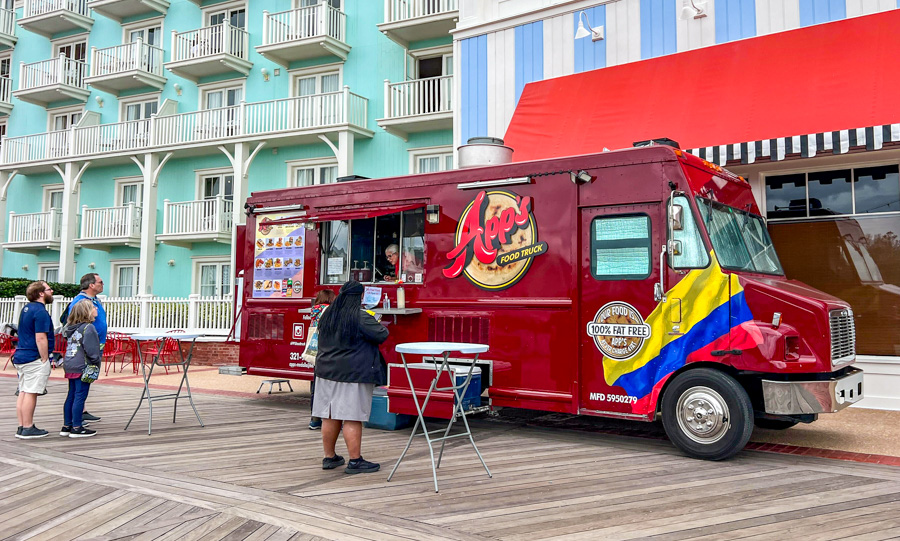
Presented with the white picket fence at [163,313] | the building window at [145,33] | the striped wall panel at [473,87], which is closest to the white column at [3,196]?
the white picket fence at [163,313]

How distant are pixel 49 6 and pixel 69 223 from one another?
793 centimetres

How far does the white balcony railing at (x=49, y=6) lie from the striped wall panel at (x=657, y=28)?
20847mm

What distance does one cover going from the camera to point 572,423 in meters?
8.67

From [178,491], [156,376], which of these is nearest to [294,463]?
[178,491]

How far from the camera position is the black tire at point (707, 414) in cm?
630

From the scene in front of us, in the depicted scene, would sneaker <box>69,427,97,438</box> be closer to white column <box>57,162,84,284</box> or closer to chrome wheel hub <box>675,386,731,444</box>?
chrome wheel hub <box>675,386,731,444</box>

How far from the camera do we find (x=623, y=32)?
12.2 meters

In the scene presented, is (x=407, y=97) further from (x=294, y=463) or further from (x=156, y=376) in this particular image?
(x=294, y=463)

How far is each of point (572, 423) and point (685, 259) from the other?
2939 mm

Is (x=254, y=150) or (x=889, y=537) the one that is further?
(x=254, y=150)

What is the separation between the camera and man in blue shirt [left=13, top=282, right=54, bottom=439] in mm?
7523

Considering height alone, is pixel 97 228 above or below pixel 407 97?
below

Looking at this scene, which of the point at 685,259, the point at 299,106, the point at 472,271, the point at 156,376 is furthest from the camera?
the point at 299,106

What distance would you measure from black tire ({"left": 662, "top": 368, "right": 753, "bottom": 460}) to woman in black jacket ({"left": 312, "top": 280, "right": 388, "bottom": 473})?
2875 mm
